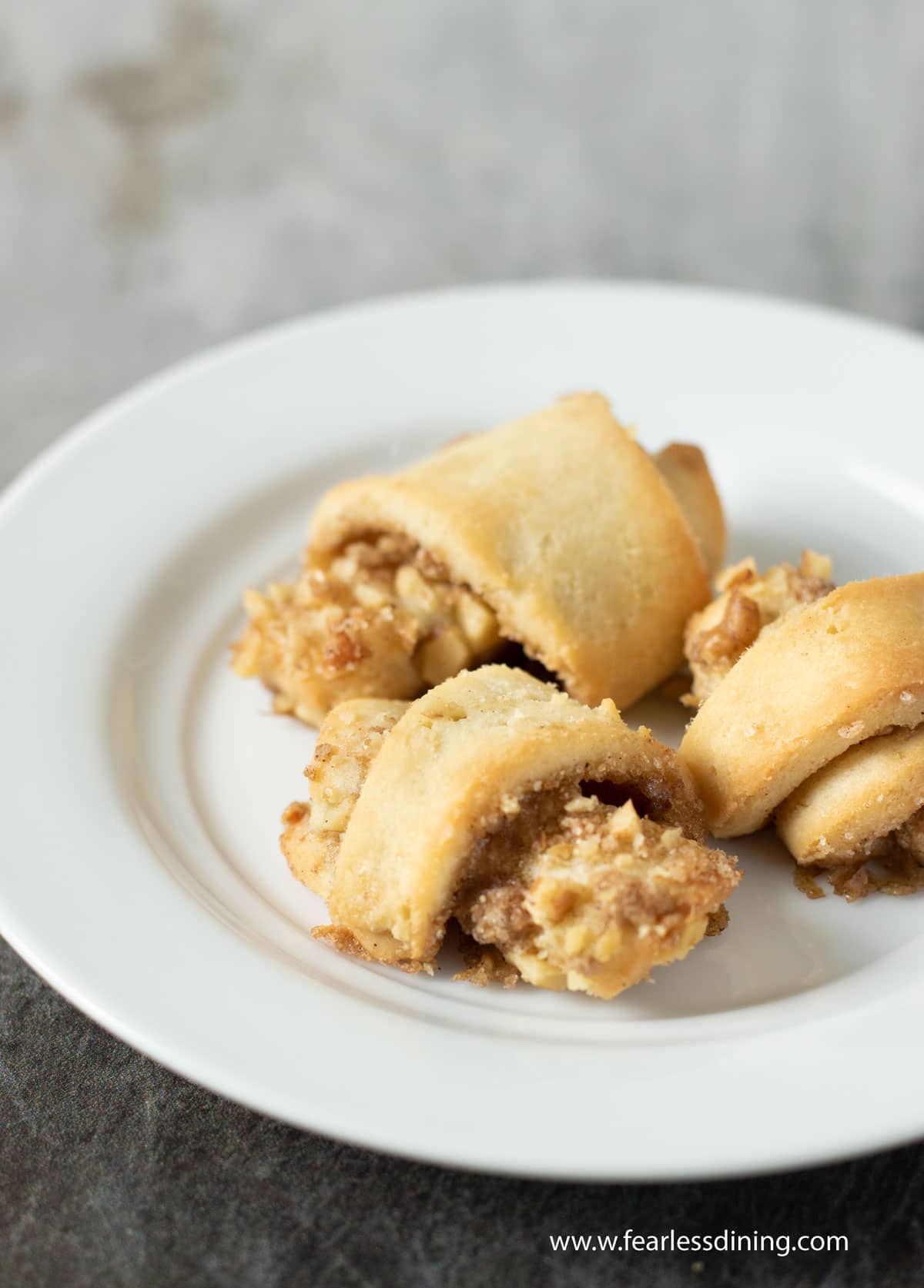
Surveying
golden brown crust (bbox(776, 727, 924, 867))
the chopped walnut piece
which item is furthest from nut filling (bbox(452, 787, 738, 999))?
the chopped walnut piece

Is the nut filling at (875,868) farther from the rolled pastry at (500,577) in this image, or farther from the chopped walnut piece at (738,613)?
the rolled pastry at (500,577)

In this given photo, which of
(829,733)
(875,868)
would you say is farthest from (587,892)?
(875,868)

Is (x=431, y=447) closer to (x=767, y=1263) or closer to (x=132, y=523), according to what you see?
(x=132, y=523)

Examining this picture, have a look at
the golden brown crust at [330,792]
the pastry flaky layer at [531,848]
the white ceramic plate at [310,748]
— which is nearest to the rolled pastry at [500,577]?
the white ceramic plate at [310,748]

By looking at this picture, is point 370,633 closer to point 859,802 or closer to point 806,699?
point 806,699

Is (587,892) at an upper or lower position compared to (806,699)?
lower

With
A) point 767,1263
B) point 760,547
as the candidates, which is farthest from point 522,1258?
point 760,547
